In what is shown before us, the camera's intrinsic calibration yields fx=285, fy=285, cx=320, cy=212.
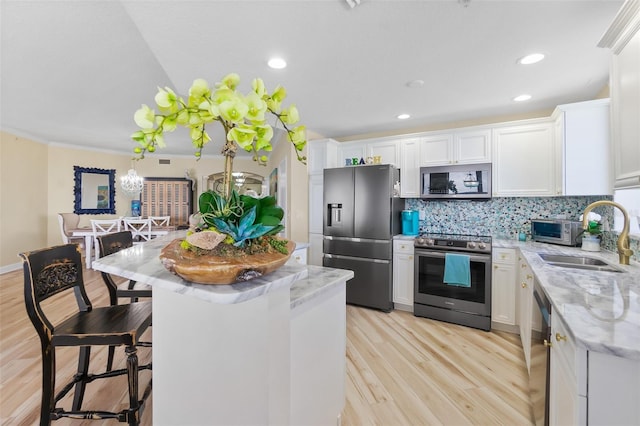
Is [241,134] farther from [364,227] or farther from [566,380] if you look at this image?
[364,227]

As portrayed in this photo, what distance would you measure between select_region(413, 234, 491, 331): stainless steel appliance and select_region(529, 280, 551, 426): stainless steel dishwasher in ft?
4.53

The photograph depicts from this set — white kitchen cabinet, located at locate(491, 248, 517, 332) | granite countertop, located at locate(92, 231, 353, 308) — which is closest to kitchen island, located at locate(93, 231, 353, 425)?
granite countertop, located at locate(92, 231, 353, 308)

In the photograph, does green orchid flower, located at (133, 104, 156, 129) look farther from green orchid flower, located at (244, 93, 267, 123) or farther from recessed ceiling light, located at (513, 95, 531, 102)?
recessed ceiling light, located at (513, 95, 531, 102)

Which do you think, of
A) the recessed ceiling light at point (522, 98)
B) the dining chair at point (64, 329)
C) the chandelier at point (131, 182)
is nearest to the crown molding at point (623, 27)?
the recessed ceiling light at point (522, 98)

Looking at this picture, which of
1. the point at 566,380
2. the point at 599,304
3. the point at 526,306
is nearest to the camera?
the point at 566,380

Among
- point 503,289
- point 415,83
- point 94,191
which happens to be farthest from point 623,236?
point 94,191

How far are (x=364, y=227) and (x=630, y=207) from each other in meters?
2.35

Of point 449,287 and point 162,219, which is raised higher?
point 162,219

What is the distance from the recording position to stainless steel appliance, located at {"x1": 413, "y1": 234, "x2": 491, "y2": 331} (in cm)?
295

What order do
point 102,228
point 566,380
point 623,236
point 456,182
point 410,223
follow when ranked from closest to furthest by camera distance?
point 566,380 < point 623,236 < point 456,182 < point 410,223 < point 102,228

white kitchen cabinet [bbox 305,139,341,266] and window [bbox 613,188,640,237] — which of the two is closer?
window [bbox 613,188,640,237]

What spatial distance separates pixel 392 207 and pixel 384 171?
1.47 ft

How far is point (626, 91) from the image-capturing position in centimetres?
142

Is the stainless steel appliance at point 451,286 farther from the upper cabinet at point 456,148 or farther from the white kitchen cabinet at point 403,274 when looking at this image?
the upper cabinet at point 456,148
